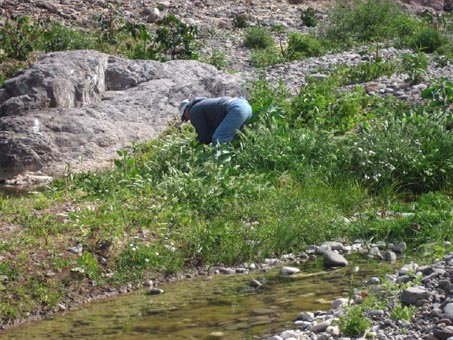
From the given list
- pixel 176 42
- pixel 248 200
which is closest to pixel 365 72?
pixel 176 42

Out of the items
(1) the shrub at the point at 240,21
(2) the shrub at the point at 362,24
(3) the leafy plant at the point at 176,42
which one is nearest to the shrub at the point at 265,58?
(3) the leafy plant at the point at 176,42

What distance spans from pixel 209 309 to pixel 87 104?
8206mm

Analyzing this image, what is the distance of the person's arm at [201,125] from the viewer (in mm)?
12375

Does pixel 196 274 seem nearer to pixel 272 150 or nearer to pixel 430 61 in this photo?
pixel 272 150

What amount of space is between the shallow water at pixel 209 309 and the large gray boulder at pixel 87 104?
5456 mm

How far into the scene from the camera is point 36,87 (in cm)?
1519

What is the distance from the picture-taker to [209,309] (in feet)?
25.3

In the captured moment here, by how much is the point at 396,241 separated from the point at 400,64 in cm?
901

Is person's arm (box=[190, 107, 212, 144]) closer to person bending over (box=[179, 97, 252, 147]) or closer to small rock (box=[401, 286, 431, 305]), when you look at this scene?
person bending over (box=[179, 97, 252, 147])

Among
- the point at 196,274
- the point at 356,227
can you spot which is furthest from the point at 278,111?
the point at 196,274

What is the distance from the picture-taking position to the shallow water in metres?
7.14

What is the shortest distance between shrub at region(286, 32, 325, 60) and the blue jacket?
8.62 metres

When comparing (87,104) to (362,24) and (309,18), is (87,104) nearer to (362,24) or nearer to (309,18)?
(362,24)

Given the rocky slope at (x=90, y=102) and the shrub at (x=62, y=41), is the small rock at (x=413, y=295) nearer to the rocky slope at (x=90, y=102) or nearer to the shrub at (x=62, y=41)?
the rocky slope at (x=90, y=102)
